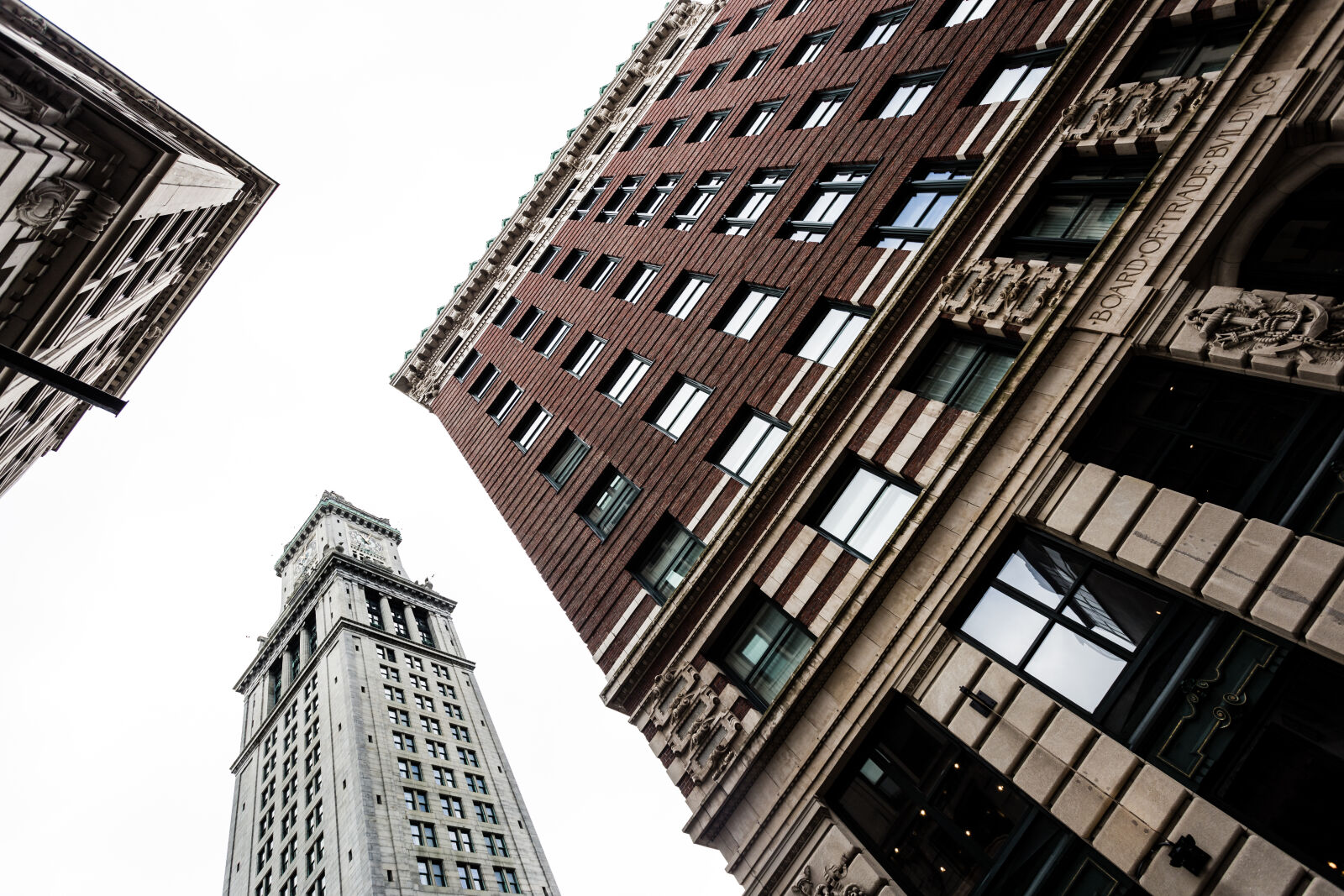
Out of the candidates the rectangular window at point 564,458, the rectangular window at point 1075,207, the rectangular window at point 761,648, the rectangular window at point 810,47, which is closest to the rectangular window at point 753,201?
the rectangular window at point 810,47

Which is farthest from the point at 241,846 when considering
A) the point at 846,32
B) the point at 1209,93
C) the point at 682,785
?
the point at 1209,93

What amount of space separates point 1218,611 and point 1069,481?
3.04 meters

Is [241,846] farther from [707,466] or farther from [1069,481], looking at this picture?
[1069,481]

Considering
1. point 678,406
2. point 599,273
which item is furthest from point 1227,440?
point 599,273

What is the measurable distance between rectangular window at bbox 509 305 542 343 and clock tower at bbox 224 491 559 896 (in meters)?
45.2

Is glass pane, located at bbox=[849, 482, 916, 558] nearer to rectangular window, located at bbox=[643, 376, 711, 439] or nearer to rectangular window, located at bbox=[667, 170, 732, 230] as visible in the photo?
rectangular window, located at bbox=[643, 376, 711, 439]

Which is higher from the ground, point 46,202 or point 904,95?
point 904,95

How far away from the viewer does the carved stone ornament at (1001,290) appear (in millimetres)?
15352

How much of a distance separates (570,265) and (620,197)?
→ 3.96 m

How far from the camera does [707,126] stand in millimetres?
34094

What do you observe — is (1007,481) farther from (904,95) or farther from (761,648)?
(904,95)

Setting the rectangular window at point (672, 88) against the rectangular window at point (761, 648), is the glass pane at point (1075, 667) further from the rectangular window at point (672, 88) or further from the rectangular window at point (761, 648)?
the rectangular window at point (672, 88)

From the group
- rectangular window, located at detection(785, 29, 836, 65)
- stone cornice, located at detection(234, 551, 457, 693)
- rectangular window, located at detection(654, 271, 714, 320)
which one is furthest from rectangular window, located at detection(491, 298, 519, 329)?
stone cornice, located at detection(234, 551, 457, 693)

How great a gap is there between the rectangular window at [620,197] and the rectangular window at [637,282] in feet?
20.4
